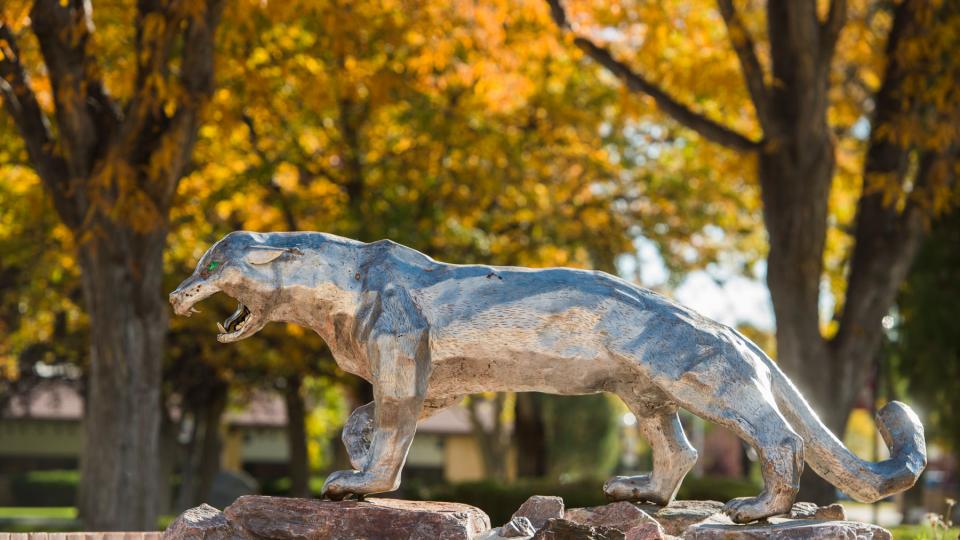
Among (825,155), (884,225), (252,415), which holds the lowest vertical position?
(252,415)

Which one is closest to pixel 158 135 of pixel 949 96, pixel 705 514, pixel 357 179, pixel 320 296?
pixel 320 296

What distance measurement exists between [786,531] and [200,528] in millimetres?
2199

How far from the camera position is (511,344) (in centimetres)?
481

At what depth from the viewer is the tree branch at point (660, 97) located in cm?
1139

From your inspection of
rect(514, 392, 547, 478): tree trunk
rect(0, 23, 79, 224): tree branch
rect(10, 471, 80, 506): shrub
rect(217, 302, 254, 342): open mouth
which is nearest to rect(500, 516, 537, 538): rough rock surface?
rect(217, 302, 254, 342): open mouth

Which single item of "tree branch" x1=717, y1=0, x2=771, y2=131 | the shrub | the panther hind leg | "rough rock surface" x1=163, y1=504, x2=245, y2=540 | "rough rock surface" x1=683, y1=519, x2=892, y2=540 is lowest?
the shrub

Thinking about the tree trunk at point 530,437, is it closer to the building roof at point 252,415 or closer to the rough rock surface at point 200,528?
the building roof at point 252,415

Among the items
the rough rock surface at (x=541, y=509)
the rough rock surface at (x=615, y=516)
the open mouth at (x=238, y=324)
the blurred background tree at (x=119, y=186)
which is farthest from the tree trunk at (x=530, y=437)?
the open mouth at (x=238, y=324)

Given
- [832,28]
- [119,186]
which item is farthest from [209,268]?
[832,28]

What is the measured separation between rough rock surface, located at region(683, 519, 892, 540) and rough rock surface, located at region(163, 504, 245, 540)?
Result: 176cm

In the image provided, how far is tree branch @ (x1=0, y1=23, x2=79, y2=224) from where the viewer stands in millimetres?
9484

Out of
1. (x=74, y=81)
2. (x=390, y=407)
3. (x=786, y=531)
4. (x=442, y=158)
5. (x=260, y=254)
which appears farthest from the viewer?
(x=442, y=158)

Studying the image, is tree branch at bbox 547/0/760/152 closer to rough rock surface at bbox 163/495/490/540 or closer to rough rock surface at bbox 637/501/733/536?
rough rock surface at bbox 637/501/733/536

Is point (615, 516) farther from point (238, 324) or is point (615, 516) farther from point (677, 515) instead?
point (238, 324)
